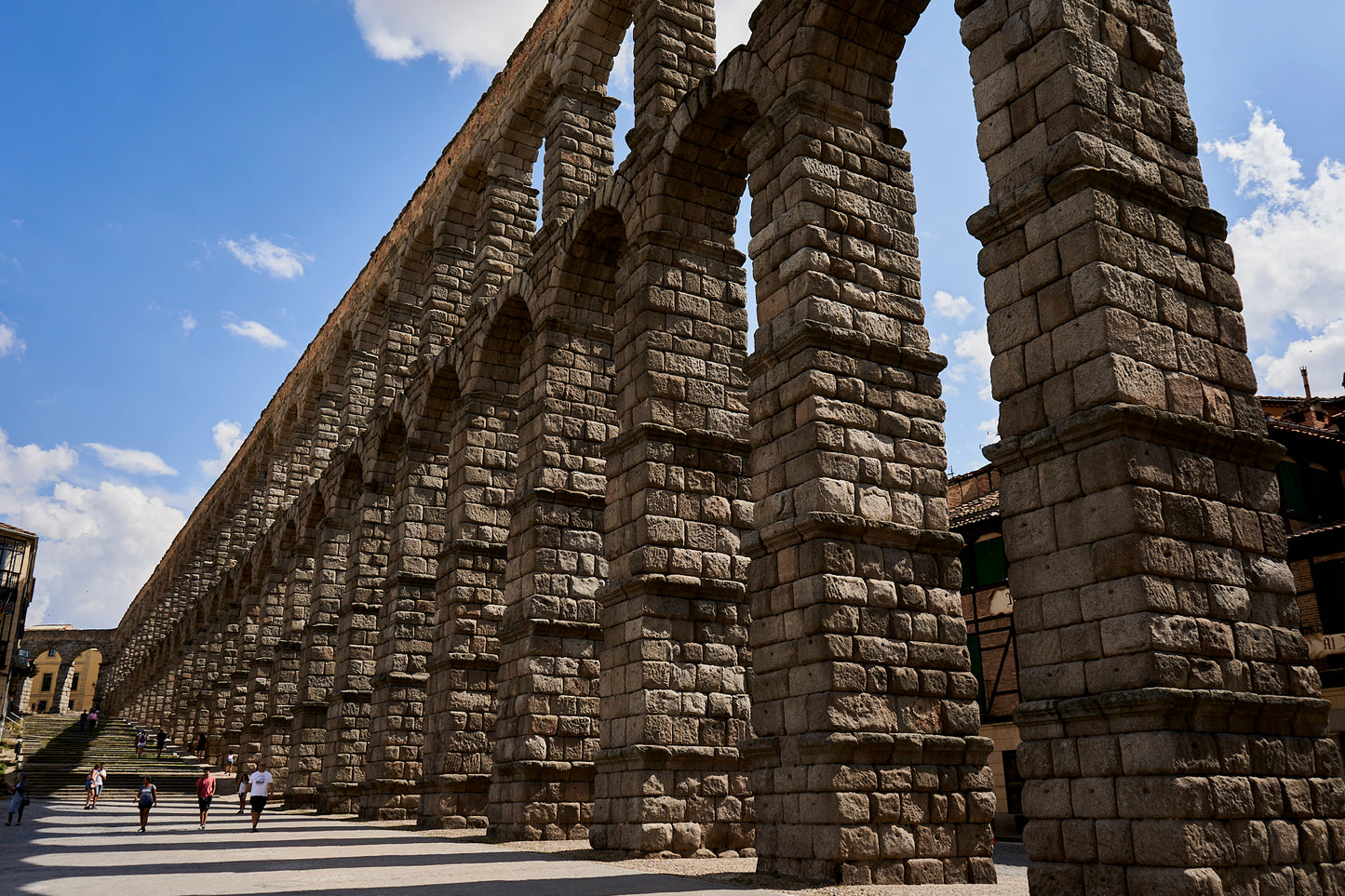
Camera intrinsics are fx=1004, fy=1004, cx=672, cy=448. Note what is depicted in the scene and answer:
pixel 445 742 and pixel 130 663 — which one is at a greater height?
pixel 130 663

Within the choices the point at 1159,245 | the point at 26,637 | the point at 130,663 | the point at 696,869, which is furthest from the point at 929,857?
the point at 26,637

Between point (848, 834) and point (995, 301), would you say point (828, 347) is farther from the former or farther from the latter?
point (848, 834)

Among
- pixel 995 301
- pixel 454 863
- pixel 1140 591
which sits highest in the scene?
pixel 995 301

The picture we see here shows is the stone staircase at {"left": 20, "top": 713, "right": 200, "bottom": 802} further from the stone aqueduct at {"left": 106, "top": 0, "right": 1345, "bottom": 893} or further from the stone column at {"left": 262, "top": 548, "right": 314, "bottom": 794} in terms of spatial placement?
the stone aqueduct at {"left": 106, "top": 0, "right": 1345, "bottom": 893}

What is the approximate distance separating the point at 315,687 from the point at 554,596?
10891 mm

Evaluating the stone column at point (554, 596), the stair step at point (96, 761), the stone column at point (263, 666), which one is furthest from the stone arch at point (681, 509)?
the stair step at point (96, 761)

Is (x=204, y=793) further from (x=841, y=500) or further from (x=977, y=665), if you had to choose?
(x=977, y=665)

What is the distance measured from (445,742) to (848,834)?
27.5ft

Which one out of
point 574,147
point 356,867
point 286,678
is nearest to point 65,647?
point 286,678

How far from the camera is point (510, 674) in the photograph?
1284cm

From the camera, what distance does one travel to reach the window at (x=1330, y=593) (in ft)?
50.4

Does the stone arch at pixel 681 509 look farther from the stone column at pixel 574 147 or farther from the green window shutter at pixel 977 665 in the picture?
the green window shutter at pixel 977 665

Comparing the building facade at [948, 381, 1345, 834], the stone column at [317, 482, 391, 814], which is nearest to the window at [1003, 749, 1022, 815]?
the building facade at [948, 381, 1345, 834]

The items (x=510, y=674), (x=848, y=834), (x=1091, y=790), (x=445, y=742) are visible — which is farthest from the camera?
(x=445, y=742)
